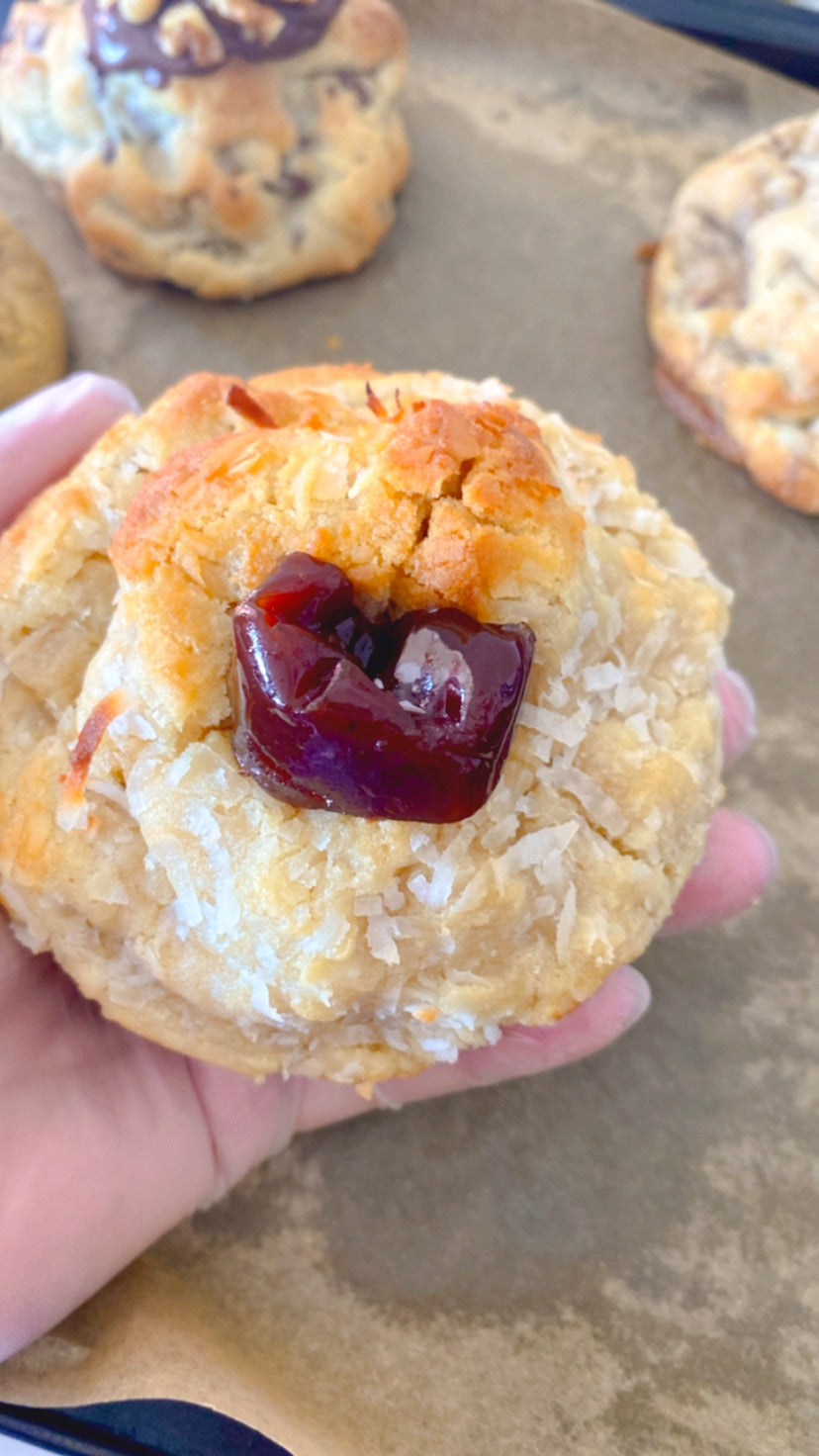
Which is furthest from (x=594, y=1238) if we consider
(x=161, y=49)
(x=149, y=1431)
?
(x=161, y=49)

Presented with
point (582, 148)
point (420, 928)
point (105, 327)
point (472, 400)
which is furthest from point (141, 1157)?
point (582, 148)

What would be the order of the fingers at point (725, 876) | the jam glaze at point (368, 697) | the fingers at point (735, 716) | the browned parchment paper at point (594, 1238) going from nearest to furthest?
the jam glaze at point (368, 697), the browned parchment paper at point (594, 1238), the fingers at point (725, 876), the fingers at point (735, 716)

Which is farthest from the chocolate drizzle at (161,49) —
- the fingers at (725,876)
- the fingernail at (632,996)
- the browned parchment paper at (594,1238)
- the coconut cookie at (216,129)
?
the fingernail at (632,996)

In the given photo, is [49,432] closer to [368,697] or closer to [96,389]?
[96,389]

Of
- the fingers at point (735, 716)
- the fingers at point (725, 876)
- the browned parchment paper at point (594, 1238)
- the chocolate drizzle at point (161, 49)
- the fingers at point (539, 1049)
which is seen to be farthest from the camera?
the chocolate drizzle at point (161, 49)

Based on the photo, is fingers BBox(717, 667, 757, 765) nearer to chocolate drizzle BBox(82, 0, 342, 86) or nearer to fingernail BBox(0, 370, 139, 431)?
fingernail BBox(0, 370, 139, 431)

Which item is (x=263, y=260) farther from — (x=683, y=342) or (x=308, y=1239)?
(x=308, y=1239)

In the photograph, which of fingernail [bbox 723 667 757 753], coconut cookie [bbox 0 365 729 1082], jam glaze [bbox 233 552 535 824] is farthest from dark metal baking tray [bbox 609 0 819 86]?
jam glaze [bbox 233 552 535 824]

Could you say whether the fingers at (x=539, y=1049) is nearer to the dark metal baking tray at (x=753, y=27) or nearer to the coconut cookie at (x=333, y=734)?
the coconut cookie at (x=333, y=734)
